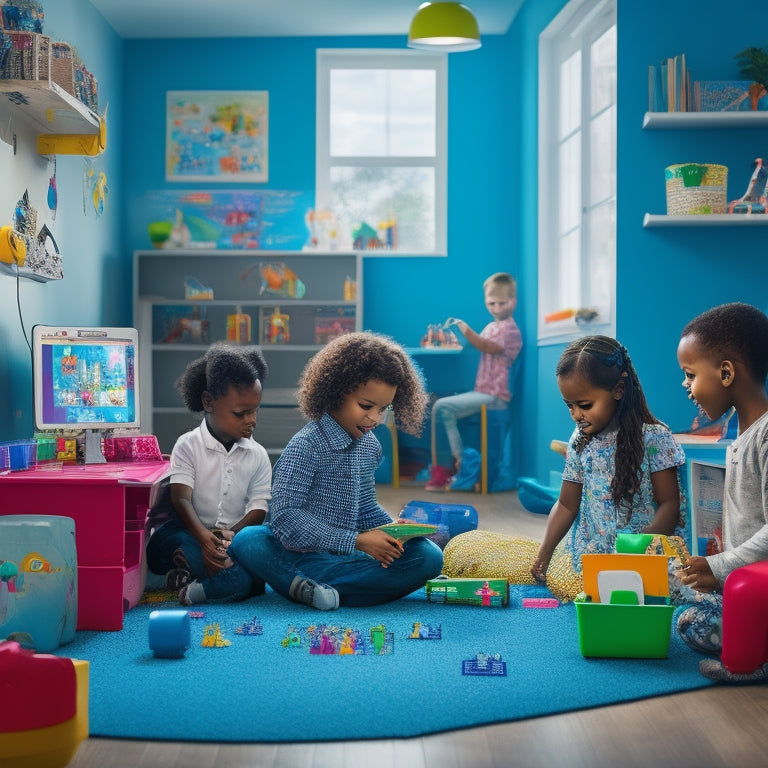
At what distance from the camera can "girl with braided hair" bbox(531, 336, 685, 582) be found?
8.41 ft

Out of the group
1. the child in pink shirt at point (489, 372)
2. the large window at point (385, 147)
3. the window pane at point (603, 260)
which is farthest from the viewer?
the large window at point (385, 147)

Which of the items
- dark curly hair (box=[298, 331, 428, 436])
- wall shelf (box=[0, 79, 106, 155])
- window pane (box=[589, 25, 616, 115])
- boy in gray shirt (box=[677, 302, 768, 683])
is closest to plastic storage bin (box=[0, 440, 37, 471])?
dark curly hair (box=[298, 331, 428, 436])

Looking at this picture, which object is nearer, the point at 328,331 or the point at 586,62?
the point at 586,62

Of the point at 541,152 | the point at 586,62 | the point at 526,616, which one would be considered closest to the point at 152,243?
the point at 541,152

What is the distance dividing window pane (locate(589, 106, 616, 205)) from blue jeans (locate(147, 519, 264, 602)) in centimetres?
253

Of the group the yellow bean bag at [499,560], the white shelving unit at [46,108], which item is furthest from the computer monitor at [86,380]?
the yellow bean bag at [499,560]

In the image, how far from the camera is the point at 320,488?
2680mm

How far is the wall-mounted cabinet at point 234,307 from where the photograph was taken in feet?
19.2

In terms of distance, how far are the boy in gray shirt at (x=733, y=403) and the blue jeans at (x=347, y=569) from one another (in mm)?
750

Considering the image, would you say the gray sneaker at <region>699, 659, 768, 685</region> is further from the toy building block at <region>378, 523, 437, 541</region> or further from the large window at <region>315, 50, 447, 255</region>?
the large window at <region>315, 50, 447, 255</region>

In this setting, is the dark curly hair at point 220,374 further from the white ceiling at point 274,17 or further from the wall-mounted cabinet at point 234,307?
the white ceiling at point 274,17

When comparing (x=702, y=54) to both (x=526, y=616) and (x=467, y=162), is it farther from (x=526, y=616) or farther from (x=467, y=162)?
(x=526, y=616)

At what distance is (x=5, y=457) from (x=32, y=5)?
1.76 metres

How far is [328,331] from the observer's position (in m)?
5.89
